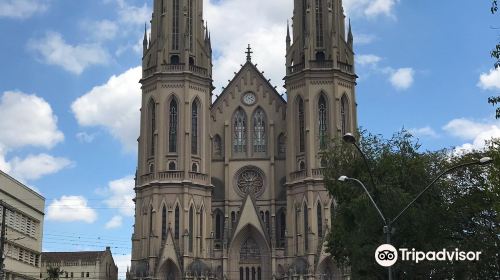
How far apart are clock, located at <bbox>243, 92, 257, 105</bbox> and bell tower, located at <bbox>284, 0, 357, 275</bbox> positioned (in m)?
4.13

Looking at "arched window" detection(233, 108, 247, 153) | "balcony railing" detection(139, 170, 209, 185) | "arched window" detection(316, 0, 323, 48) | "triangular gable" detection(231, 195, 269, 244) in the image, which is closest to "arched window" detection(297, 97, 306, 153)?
"arched window" detection(233, 108, 247, 153)

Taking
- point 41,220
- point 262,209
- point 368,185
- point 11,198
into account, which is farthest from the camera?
point 262,209

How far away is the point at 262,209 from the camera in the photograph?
3265 inches

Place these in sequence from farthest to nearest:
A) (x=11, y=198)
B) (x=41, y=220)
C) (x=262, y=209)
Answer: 1. (x=262, y=209)
2. (x=41, y=220)
3. (x=11, y=198)

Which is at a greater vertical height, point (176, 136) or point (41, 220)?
point (176, 136)

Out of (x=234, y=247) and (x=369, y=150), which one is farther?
(x=234, y=247)

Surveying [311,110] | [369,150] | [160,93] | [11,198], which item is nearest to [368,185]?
[369,150]

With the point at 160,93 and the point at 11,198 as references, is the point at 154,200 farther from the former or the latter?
the point at 11,198

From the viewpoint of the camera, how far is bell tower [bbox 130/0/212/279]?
78750 millimetres

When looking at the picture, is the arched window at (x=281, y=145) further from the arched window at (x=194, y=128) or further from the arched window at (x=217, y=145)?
the arched window at (x=194, y=128)

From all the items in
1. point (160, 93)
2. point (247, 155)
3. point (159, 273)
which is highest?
point (160, 93)

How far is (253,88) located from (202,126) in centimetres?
797

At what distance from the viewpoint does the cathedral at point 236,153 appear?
78.9 meters

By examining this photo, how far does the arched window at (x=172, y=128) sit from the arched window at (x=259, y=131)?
342 inches
